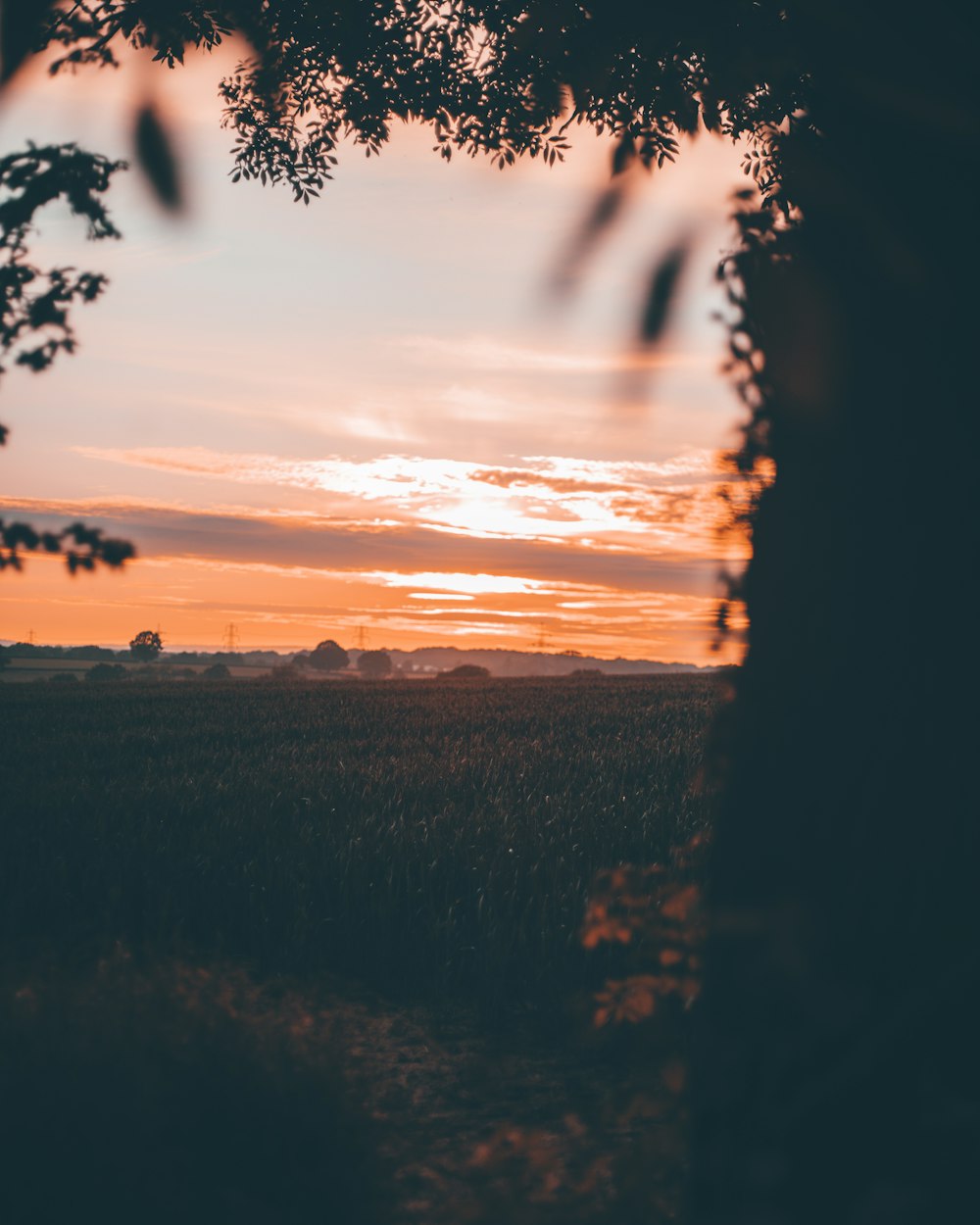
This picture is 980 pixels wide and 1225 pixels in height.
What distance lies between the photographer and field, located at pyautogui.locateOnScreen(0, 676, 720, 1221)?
3.57 metres

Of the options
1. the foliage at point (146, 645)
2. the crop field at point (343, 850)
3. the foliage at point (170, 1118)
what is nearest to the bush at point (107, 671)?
the foliage at point (146, 645)

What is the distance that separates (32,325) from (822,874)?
9.65 ft

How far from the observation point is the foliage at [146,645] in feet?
437

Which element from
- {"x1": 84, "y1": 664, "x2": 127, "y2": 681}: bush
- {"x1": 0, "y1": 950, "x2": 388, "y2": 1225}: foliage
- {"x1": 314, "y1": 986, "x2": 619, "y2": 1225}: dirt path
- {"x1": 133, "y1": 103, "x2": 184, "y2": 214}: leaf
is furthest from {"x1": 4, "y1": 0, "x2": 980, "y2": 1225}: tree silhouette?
{"x1": 84, "y1": 664, "x2": 127, "y2": 681}: bush

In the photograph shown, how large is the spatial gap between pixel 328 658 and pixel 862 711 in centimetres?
15125

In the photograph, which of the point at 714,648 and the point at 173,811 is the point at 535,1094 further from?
the point at 173,811

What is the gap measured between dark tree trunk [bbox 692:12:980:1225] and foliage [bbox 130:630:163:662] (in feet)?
460

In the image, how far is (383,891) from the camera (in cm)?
501

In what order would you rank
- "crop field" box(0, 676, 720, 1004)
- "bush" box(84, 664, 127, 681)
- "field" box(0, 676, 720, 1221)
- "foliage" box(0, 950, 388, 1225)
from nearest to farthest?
"foliage" box(0, 950, 388, 1225)
"field" box(0, 676, 720, 1221)
"crop field" box(0, 676, 720, 1004)
"bush" box(84, 664, 127, 681)

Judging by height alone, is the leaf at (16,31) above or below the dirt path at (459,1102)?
above

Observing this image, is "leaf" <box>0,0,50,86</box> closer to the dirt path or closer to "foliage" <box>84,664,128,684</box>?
the dirt path

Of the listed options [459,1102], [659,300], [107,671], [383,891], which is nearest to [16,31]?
[659,300]

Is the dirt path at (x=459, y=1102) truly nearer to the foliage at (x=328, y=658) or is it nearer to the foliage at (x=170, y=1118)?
the foliage at (x=170, y=1118)

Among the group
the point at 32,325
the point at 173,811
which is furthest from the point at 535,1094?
the point at 173,811
